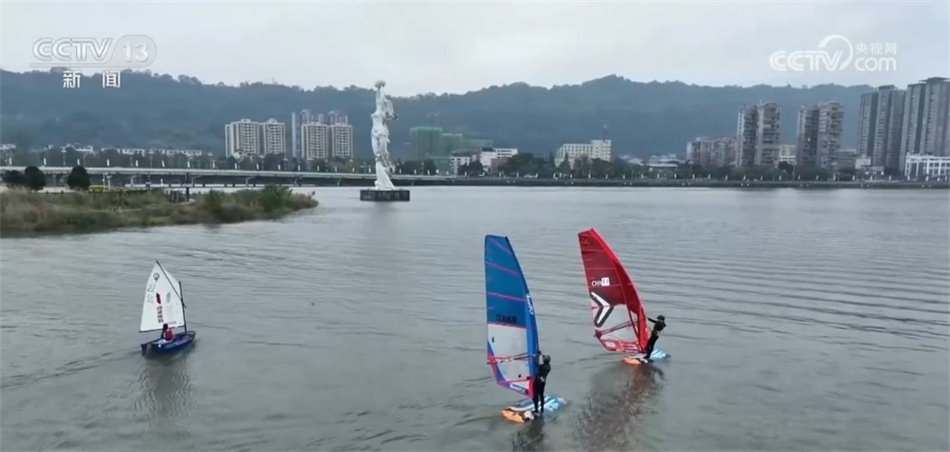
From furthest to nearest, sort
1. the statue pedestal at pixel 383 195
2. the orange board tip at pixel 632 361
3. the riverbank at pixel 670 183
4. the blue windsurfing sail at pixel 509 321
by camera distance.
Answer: the riverbank at pixel 670 183, the statue pedestal at pixel 383 195, the orange board tip at pixel 632 361, the blue windsurfing sail at pixel 509 321

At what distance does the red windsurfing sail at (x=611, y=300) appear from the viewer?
13.9 metres

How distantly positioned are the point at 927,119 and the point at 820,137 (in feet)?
95.6

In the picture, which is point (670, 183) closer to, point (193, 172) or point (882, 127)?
point (882, 127)

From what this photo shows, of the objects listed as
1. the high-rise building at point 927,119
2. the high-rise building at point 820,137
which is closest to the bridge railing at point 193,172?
the high-rise building at point 820,137

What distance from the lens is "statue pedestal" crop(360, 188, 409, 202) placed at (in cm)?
8269

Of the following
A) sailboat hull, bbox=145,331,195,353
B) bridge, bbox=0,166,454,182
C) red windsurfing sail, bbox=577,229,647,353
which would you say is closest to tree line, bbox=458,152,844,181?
bridge, bbox=0,166,454,182

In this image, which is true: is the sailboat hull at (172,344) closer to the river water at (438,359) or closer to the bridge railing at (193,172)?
the river water at (438,359)

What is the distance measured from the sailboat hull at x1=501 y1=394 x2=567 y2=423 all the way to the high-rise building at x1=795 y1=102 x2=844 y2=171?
195 meters

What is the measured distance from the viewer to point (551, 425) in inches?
424

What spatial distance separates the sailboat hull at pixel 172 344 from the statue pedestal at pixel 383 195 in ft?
223

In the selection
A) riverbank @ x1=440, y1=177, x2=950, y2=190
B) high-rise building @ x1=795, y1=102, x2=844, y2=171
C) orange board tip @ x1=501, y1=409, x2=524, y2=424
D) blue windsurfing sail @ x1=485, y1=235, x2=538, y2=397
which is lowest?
riverbank @ x1=440, y1=177, x2=950, y2=190

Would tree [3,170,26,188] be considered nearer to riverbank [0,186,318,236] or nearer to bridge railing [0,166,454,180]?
riverbank [0,186,318,236]

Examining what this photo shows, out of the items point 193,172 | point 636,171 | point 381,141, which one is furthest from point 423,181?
point 381,141

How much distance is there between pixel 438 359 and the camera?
14.1m
